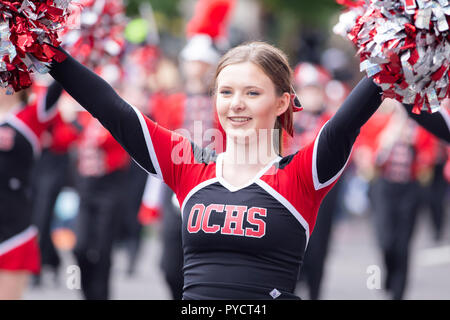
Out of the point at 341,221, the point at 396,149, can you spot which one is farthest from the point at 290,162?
the point at 341,221

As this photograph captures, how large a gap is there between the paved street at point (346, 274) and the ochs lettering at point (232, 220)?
2971mm

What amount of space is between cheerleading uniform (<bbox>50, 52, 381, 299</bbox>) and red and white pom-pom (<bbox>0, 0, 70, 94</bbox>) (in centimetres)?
10

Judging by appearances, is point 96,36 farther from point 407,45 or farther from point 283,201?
point 407,45

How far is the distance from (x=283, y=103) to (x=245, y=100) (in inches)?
8.0

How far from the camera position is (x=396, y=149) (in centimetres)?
748

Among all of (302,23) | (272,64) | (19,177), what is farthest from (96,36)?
(302,23)

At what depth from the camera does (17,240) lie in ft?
15.0

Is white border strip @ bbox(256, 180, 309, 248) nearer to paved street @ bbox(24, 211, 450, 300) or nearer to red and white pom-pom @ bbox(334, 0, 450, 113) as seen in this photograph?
red and white pom-pom @ bbox(334, 0, 450, 113)

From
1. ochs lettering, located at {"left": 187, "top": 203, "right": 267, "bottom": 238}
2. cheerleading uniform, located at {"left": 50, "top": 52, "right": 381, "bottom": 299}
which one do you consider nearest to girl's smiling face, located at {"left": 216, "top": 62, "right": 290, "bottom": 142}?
cheerleading uniform, located at {"left": 50, "top": 52, "right": 381, "bottom": 299}

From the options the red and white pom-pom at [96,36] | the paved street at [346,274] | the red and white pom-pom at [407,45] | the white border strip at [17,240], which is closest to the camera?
the red and white pom-pom at [407,45]

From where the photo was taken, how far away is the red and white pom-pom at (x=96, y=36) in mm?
4031

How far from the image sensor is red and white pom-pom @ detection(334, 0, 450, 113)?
2537 mm

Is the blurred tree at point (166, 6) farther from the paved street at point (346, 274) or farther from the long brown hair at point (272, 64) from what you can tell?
the long brown hair at point (272, 64)

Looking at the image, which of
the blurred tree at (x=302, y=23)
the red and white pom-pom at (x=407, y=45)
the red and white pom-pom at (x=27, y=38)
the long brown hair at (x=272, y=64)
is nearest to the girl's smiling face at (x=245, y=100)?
the long brown hair at (x=272, y=64)
